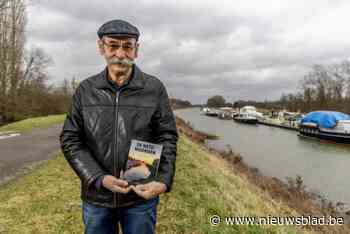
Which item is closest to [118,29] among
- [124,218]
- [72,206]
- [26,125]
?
[124,218]

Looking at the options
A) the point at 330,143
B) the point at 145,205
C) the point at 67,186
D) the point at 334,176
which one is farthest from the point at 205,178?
the point at 330,143

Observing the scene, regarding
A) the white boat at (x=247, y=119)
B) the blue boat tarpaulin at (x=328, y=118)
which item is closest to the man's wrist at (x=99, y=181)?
the blue boat tarpaulin at (x=328, y=118)

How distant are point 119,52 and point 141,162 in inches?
28.3

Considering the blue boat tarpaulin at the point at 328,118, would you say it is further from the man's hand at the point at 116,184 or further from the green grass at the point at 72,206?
the man's hand at the point at 116,184

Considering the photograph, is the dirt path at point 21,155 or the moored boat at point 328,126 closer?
the dirt path at point 21,155

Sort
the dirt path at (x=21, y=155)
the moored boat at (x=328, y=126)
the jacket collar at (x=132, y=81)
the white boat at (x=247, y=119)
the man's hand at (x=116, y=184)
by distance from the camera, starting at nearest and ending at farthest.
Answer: the man's hand at (x=116, y=184) → the jacket collar at (x=132, y=81) → the dirt path at (x=21, y=155) → the moored boat at (x=328, y=126) → the white boat at (x=247, y=119)

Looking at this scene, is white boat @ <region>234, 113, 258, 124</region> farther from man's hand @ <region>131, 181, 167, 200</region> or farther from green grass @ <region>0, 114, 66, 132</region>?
man's hand @ <region>131, 181, 167, 200</region>

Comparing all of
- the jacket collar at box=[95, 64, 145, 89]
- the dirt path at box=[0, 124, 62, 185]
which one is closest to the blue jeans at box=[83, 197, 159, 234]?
the jacket collar at box=[95, 64, 145, 89]

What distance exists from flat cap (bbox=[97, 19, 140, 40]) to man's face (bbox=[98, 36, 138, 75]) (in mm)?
28

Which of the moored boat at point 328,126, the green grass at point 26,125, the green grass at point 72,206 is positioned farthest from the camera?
the moored boat at point 328,126

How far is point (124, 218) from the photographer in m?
1.93

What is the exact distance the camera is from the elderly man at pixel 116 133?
1.80 meters

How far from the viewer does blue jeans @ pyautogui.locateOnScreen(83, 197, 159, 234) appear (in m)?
1.90

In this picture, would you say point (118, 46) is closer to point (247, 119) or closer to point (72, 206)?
point (72, 206)
